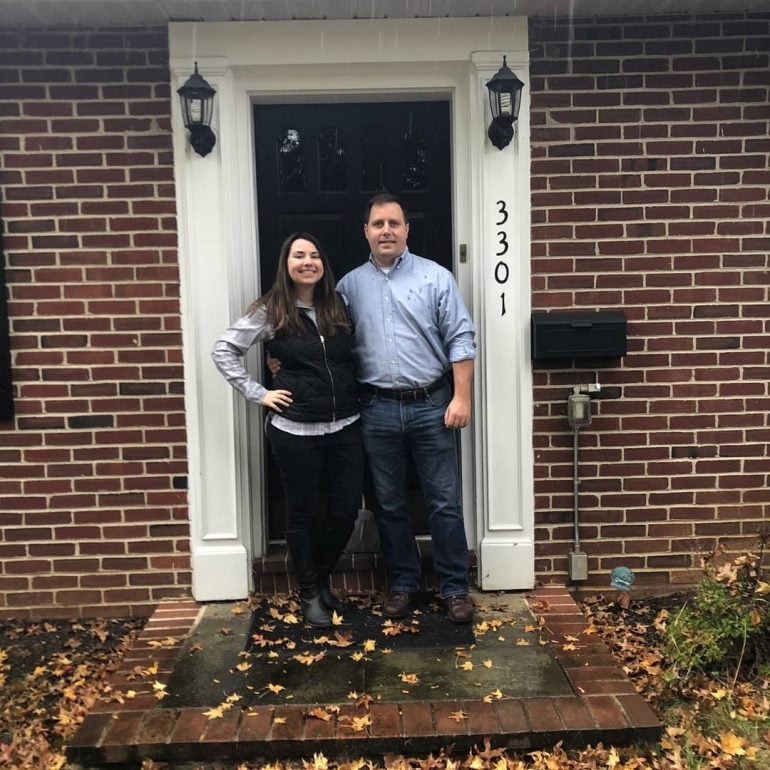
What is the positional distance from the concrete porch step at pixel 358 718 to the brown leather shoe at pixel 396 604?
0.40 m

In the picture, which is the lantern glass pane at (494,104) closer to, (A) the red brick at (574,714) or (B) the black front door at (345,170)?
(B) the black front door at (345,170)

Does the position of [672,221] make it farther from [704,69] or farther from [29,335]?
[29,335]

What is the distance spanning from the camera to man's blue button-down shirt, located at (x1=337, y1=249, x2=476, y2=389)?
322cm

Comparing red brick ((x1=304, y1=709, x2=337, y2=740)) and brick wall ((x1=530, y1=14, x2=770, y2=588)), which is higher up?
brick wall ((x1=530, y1=14, x2=770, y2=588))

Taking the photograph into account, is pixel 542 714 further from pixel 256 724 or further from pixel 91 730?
pixel 91 730

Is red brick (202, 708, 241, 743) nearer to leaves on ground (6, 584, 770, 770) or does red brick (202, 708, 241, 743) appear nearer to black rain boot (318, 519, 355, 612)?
leaves on ground (6, 584, 770, 770)

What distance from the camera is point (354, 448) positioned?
129 inches

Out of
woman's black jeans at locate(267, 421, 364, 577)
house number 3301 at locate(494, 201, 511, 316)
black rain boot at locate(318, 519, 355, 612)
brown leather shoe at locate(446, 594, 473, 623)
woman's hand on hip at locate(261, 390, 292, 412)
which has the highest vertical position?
house number 3301 at locate(494, 201, 511, 316)

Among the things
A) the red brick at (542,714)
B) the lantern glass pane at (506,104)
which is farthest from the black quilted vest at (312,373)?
the red brick at (542,714)

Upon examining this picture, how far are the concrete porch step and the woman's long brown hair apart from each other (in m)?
1.42

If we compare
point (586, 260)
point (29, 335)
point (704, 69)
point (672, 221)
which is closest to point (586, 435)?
point (586, 260)

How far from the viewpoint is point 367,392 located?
3320 millimetres

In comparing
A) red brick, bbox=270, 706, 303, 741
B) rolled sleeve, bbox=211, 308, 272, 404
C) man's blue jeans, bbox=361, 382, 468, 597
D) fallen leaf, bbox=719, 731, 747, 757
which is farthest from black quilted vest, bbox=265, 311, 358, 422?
fallen leaf, bbox=719, 731, 747, 757

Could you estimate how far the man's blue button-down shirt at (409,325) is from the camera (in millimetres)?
3221
